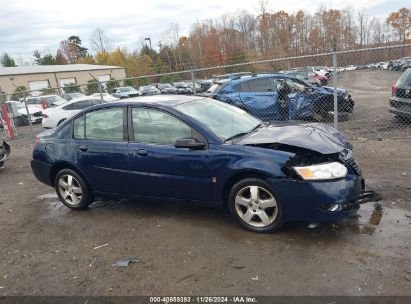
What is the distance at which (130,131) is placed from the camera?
4.94 meters

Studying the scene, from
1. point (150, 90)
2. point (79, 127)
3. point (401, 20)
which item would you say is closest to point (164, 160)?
point (79, 127)

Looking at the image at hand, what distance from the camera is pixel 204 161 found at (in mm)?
4391

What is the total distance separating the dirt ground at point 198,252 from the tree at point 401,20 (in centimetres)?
6062

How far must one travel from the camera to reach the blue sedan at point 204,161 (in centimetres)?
399

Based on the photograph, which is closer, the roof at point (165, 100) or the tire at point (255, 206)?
the tire at point (255, 206)

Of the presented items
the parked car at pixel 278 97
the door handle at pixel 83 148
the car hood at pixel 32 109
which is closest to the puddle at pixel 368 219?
the door handle at pixel 83 148

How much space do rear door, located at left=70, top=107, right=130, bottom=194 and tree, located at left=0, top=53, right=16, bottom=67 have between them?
73254mm

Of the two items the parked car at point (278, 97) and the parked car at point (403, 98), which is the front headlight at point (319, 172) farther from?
the parked car at point (278, 97)

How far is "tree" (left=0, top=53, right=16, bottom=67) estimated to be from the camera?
68.9 meters

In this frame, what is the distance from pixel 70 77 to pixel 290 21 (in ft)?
113

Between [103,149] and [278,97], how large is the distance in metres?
6.47

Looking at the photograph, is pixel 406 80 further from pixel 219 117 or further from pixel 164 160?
pixel 164 160

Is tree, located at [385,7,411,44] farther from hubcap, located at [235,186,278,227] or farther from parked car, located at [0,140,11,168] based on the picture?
hubcap, located at [235,186,278,227]

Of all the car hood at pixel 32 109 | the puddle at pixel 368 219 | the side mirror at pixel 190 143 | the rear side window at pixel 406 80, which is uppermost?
the side mirror at pixel 190 143
